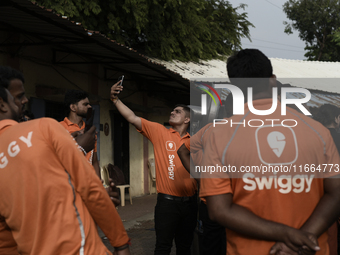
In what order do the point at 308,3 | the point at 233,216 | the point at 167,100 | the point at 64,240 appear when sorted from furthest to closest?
1. the point at 308,3
2. the point at 167,100
3. the point at 233,216
4. the point at 64,240

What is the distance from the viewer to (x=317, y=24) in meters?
32.4

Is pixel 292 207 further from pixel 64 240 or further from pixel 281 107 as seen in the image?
pixel 64 240

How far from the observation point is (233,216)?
69.9 inches

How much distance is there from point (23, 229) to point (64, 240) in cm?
18

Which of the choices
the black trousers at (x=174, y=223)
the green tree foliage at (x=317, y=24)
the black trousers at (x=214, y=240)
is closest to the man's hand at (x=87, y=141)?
the black trousers at (x=174, y=223)

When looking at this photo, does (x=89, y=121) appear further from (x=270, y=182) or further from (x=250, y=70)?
(x=270, y=182)

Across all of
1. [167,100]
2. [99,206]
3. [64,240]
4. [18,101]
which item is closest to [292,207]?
[99,206]

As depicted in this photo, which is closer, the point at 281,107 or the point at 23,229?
the point at 23,229

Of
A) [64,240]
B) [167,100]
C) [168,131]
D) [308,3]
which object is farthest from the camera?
[308,3]

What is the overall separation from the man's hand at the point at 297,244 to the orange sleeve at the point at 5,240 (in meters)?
1.16

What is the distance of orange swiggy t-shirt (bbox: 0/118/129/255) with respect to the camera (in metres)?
1.58

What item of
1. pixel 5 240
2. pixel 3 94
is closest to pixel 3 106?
pixel 3 94

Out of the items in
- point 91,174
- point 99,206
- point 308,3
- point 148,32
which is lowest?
point 99,206

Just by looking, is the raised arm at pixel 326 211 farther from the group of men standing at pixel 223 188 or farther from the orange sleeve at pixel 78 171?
the orange sleeve at pixel 78 171
